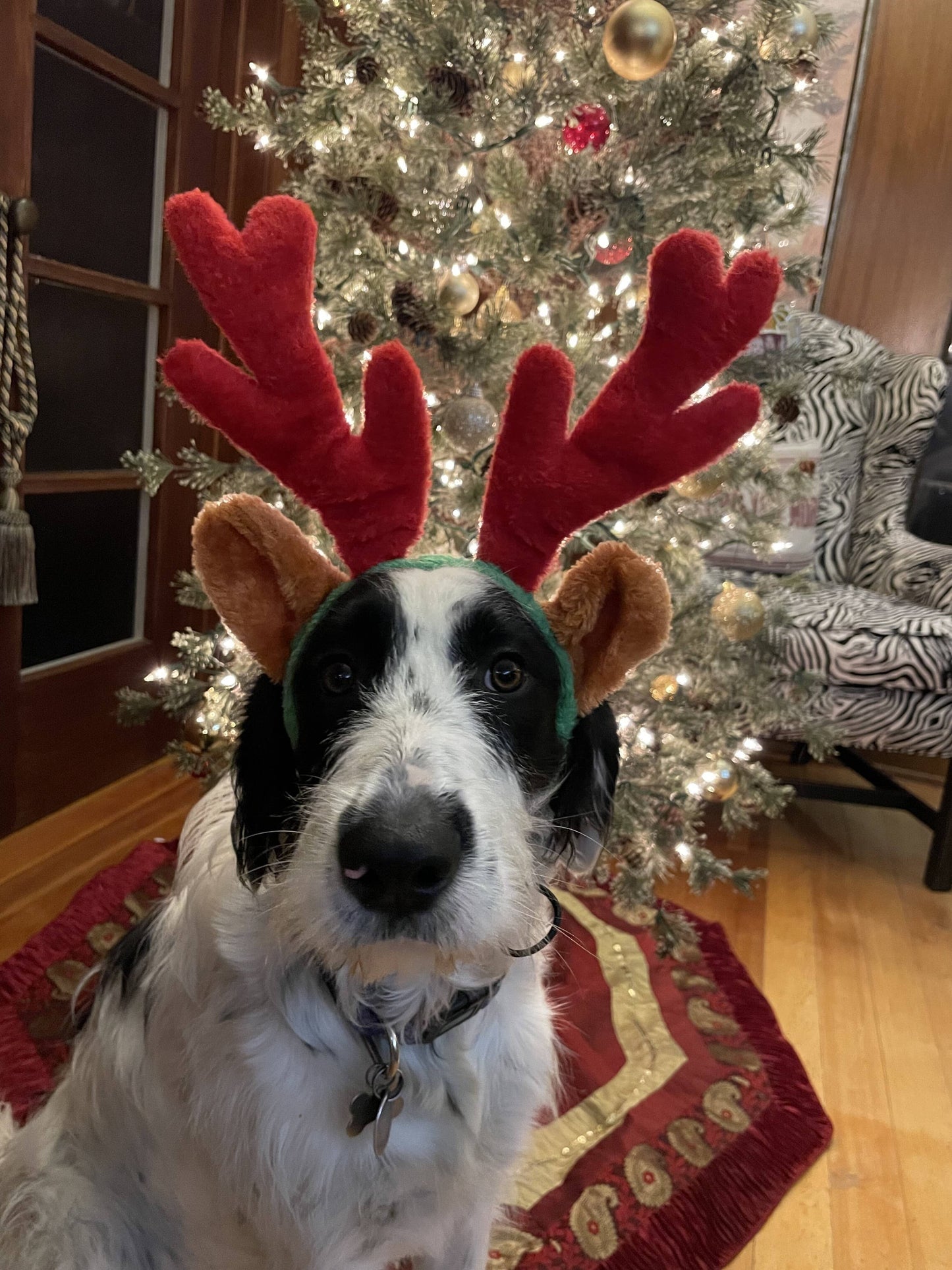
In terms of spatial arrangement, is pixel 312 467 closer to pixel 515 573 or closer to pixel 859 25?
pixel 515 573

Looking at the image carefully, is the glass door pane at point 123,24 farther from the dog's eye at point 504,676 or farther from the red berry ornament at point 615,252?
the dog's eye at point 504,676

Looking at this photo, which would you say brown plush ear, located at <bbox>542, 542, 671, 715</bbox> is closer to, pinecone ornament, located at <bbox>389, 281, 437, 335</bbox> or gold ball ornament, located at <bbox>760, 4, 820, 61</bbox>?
pinecone ornament, located at <bbox>389, 281, 437, 335</bbox>

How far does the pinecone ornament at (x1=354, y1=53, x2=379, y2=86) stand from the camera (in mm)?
1720

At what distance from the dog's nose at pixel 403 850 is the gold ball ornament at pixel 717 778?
1.24 meters

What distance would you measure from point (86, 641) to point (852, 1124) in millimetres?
2293

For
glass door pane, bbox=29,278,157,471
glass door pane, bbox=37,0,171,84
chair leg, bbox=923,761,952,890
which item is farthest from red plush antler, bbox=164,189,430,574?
chair leg, bbox=923,761,952,890

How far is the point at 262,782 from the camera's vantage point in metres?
0.93

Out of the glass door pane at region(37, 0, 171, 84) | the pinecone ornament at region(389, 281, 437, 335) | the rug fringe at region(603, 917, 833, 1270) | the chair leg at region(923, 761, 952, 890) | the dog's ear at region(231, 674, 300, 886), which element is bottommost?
the rug fringe at region(603, 917, 833, 1270)

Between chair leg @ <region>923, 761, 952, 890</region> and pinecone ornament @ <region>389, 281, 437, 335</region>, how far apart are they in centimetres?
185

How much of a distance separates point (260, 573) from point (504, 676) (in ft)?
0.86

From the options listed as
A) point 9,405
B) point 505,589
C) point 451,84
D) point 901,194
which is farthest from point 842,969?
point 901,194

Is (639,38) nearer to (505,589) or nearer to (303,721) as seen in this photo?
(505,589)

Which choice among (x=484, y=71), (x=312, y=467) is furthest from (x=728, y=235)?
(x=312, y=467)

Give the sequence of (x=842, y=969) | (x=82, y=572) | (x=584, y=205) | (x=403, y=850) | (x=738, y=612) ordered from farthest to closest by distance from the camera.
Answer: (x=82, y=572), (x=842, y=969), (x=738, y=612), (x=584, y=205), (x=403, y=850)
